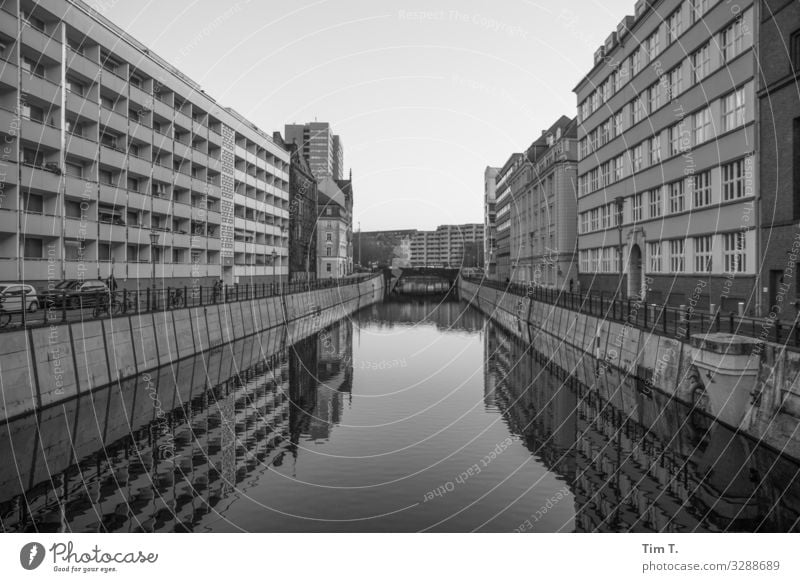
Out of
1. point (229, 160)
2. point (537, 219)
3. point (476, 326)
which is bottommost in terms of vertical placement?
point (476, 326)

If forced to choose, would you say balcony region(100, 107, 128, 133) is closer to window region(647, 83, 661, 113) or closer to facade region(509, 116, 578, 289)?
window region(647, 83, 661, 113)

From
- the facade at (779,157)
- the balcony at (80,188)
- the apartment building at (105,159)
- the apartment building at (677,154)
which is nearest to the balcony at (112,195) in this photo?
the apartment building at (105,159)

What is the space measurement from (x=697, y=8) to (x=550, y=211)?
4136 centimetres

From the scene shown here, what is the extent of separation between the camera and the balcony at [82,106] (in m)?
39.7

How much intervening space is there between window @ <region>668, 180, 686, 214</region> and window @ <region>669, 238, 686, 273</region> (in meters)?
2.04

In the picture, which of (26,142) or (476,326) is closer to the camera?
(26,142)

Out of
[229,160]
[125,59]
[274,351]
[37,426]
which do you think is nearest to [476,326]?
[274,351]

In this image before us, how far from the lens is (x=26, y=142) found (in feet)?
116

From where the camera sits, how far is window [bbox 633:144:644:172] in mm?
44409

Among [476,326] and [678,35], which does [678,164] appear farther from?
[476,326]

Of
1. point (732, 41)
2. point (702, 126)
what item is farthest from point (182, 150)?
point (732, 41)

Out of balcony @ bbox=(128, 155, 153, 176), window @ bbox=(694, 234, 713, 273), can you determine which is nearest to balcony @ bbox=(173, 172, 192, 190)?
balcony @ bbox=(128, 155, 153, 176)

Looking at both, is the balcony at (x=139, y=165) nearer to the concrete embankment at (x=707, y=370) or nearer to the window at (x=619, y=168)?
the concrete embankment at (x=707, y=370)

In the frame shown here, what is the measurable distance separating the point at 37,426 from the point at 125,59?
1430 inches
